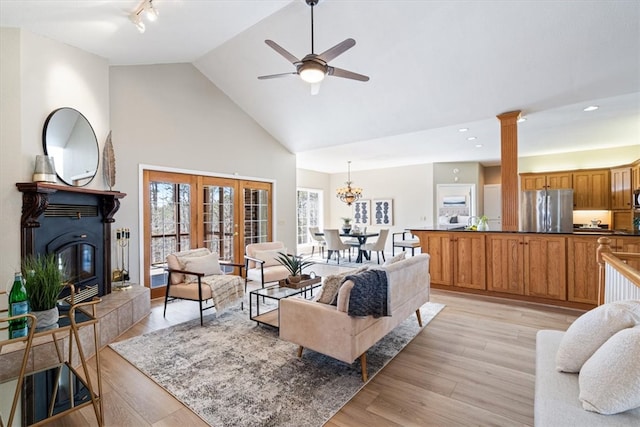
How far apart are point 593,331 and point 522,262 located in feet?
10.2

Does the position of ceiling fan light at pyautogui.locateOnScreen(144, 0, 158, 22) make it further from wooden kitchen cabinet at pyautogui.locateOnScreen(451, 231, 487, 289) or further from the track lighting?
wooden kitchen cabinet at pyautogui.locateOnScreen(451, 231, 487, 289)

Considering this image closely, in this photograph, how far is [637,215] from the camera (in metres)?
6.18

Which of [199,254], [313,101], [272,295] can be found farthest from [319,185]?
[272,295]

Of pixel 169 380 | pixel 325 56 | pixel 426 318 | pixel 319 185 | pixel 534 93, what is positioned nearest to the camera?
pixel 169 380

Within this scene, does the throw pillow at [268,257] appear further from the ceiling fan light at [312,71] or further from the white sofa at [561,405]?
the white sofa at [561,405]

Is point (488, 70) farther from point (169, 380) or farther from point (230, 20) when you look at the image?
point (169, 380)

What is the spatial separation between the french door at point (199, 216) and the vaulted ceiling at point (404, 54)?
159 cm

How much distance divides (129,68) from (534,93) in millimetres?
5621

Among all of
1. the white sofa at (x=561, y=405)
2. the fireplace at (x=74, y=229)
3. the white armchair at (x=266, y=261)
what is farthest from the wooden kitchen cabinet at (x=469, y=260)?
the fireplace at (x=74, y=229)

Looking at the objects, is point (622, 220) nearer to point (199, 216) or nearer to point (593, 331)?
point (593, 331)

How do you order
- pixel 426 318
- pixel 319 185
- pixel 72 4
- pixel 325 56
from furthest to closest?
pixel 319 185 < pixel 426 318 < pixel 325 56 < pixel 72 4

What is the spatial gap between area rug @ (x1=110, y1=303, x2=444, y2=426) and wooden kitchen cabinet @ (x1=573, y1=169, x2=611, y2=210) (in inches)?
255

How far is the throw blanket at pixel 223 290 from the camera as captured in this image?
3508mm

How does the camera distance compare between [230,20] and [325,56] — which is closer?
[325,56]
